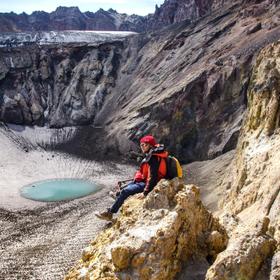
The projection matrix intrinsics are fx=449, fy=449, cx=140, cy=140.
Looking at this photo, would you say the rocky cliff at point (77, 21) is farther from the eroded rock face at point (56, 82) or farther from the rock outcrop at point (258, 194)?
Result: the rock outcrop at point (258, 194)

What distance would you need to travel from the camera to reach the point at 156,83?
172 feet

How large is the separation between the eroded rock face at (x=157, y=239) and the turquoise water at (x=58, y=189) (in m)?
28.8

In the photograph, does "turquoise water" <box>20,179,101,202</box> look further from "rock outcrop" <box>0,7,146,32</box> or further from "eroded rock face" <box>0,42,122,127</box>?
"rock outcrop" <box>0,7,146,32</box>

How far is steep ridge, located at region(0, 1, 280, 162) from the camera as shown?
42781 millimetres

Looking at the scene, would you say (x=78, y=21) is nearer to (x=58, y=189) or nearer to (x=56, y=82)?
(x=56, y=82)

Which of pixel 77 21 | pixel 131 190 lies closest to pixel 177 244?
pixel 131 190

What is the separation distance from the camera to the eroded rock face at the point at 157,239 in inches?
268

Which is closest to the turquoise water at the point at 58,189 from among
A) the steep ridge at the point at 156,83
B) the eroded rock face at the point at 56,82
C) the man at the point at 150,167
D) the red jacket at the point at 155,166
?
the steep ridge at the point at 156,83

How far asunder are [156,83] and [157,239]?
46229 millimetres

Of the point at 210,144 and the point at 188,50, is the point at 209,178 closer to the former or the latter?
the point at 210,144

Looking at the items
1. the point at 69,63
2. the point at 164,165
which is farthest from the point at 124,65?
the point at 164,165

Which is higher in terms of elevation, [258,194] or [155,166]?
[155,166]

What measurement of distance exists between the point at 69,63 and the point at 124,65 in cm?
819

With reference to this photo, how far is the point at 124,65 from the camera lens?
6297 centimetres
